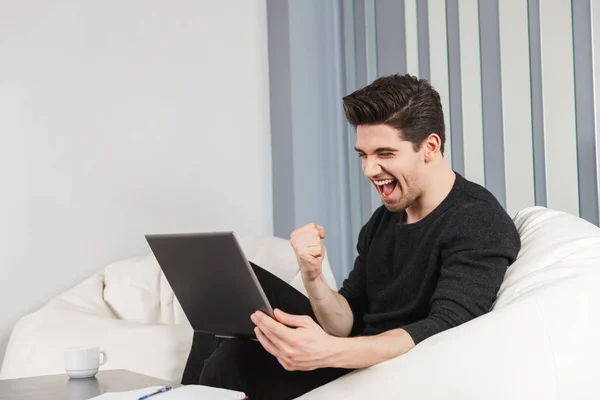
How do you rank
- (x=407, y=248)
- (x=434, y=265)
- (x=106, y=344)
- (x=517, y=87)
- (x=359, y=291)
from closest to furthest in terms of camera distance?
1. (x=434, y=265)
2. (x=407, y=248)
3. (x=359, y=291)
4. (x=106, y=344)
5. (x=517, y=87)

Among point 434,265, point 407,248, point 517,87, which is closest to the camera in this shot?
point 434,265

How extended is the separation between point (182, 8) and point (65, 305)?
1172 millimetres

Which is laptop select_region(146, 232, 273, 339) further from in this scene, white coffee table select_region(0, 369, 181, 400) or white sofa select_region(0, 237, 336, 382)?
white sofa select_region(0, 237, 336, 382)

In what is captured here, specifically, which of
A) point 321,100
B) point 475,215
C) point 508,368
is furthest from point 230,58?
point 508,368

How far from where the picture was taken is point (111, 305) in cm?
235

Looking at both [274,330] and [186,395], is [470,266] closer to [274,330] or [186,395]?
[274,330]

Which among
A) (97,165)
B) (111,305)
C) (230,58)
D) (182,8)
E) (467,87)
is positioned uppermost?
(182,8)

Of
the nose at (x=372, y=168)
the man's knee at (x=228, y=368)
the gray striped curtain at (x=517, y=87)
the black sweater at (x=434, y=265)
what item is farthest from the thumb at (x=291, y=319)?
the gray striped curtain at (x=517, y=87)

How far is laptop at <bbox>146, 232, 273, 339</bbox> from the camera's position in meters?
1.48

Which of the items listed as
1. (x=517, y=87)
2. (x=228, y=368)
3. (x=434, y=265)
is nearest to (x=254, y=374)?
(x=228, y=368)

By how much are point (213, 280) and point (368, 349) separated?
0.42 metres

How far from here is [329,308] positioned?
70.6 inches

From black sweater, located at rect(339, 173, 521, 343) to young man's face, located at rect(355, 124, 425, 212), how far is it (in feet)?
0.24

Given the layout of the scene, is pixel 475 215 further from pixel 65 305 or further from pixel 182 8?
pixel 182 8
